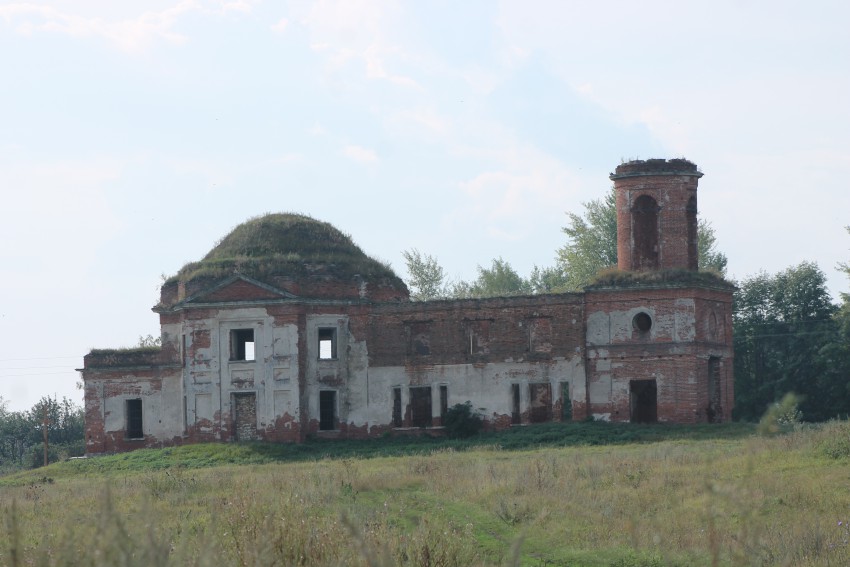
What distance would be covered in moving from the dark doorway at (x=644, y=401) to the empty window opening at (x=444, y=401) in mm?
5862

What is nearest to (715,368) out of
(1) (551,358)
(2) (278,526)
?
(1) (551,358)

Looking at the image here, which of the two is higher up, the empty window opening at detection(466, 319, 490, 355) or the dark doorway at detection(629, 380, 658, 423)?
the empty window opening at detection(466, 319, 490, 355)

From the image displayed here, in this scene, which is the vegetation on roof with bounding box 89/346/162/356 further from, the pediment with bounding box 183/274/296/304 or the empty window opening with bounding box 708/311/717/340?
the empty window opening with bounding box 708/311/717/340

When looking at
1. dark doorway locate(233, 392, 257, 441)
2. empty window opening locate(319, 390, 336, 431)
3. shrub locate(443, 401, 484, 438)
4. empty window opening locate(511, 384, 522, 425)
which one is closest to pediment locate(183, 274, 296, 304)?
dark doorway locate(233, 392, 257, 441)

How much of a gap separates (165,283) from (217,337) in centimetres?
427

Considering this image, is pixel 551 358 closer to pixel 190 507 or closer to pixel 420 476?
pixel 420 476

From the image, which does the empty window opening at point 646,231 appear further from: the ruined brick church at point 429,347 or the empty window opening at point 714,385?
the empty window opening at point 714,385

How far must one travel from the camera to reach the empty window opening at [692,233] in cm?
3834

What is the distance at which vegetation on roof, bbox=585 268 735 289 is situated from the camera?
36531mm

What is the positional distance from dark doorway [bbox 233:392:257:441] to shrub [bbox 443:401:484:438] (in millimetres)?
6111

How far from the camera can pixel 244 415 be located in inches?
1507

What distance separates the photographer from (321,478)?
2364 cm

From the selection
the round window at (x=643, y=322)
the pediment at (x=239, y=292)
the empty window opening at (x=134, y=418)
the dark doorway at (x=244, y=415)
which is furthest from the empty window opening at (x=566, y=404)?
the empty window opening at (x=134, y=418)

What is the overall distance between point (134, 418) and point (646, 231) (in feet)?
60.2
